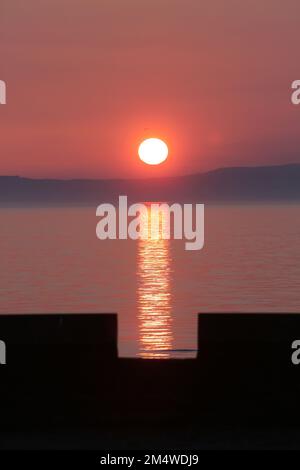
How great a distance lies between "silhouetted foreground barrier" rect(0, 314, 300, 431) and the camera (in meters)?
7.91

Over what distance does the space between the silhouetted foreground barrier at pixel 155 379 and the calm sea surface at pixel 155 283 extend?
66.2ft

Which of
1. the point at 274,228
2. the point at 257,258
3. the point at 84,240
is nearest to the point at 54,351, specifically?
the point at 257,258

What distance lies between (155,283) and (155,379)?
187ft

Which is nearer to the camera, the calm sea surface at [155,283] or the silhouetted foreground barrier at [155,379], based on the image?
the silhouetted foreground barrier at [155,379]

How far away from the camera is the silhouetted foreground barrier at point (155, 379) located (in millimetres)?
7914

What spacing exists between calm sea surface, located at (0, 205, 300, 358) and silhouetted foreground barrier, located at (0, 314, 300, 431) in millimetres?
20177

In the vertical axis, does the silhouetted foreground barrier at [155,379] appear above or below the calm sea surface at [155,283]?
below

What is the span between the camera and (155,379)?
794cm

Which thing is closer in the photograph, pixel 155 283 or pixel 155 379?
pixel 155 379

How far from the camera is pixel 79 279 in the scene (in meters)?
72.6

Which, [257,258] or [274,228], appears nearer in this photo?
[257,258]
